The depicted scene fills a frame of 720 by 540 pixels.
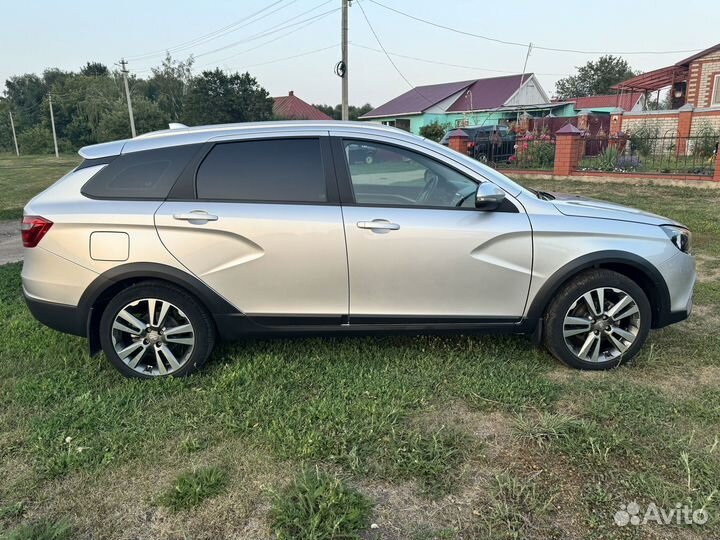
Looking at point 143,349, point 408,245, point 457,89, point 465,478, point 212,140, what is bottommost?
point 465,478

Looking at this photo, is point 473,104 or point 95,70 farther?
point 95,70

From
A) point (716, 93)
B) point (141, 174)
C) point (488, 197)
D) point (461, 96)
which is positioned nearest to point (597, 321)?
point (488, 197)

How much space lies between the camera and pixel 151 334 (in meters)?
3.35

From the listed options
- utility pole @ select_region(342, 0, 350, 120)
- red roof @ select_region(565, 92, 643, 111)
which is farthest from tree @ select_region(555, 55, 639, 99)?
utility pole @ select_region(342, 0, 350, 120)

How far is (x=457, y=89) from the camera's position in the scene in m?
41.2

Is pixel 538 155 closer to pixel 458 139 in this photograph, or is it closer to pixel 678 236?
pixel 458 139

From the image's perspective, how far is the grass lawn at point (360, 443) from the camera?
7.29ft

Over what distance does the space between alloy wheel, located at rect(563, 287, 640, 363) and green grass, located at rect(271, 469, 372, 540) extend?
6.39 ft

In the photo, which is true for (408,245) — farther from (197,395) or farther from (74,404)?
(74,404)

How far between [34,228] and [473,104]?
39.6 m

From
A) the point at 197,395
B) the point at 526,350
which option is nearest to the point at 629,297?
the point at 526,350

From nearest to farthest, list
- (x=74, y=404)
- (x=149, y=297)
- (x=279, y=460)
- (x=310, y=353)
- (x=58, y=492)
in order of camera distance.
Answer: (x=58, y=492)
(x=279, y=460)
(x=74, y=404)
(x=149, y=297)
(x=310, y=353)

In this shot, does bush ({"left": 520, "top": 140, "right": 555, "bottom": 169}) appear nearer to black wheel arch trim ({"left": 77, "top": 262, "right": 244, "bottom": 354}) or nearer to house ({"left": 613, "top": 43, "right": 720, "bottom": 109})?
house ({"left": 613, "top": 43, "right": 720, "bottom": 109})

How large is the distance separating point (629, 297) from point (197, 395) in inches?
113
